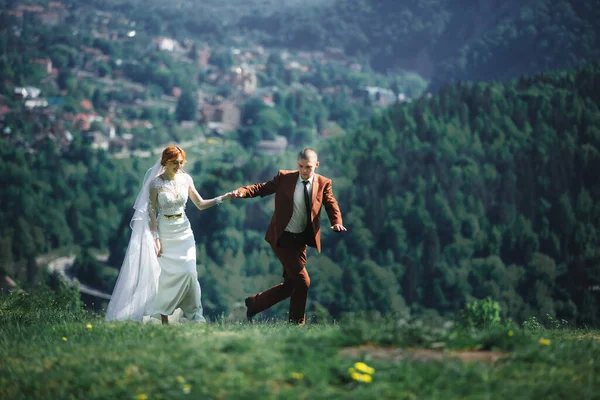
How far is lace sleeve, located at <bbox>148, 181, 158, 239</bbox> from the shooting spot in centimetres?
968

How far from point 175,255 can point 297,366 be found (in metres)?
3.68

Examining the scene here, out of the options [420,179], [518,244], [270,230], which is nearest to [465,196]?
[420,179]

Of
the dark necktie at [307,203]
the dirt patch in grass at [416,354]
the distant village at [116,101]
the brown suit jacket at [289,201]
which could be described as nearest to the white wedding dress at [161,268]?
the brown suit jacket at [289,201]

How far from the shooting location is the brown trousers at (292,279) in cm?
952

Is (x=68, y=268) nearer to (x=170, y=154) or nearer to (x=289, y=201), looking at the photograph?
(x=170, y=154)

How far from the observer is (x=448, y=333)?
6.85 metres

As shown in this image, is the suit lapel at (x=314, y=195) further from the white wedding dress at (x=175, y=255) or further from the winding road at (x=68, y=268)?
the winding road at (x=68, y=268)

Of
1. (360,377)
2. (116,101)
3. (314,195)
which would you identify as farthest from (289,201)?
(116,101)

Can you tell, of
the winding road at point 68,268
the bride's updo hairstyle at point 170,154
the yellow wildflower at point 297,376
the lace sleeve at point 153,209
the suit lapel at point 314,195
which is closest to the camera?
the yellow wildflower at point 297,376

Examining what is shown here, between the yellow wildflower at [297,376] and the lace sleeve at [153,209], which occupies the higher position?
the lace sleeve at [153,209]

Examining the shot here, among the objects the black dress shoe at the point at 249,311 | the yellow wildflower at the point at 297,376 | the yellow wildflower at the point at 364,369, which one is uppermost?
the yellow wildflower at the point at 364,369

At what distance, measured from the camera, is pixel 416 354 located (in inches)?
259

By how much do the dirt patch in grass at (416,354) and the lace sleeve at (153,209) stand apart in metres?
3.55

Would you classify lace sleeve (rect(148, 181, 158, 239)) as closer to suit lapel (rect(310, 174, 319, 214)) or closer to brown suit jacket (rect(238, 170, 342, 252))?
brown suit jacket (rect(238, 170, 342, 252))
